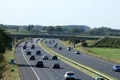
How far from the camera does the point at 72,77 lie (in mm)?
51344

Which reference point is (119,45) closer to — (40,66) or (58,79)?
(40,66)

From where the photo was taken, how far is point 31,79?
52156 mm

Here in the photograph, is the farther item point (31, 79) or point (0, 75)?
point (0, 75)

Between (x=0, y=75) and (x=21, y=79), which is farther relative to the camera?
(x=0, y=75)

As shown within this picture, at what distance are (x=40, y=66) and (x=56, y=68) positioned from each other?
407cm

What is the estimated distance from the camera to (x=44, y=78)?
53219 millimetres

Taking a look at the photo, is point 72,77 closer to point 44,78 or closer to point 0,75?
point 44,78

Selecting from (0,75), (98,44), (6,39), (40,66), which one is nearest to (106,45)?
(98,44)

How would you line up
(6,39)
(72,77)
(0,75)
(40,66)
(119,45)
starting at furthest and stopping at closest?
(119,45)
(6,39)
(40,66)
(0,75)
(72,77)

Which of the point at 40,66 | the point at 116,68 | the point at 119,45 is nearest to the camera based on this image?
the point at 116,68

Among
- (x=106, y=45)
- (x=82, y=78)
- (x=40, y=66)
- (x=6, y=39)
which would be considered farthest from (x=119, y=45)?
(x=82, y=78)

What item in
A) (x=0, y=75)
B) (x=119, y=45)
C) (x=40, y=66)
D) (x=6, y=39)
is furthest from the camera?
(x=119, y=45)

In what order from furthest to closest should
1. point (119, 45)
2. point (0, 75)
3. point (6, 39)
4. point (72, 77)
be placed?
point (119, 45) → point (6, 39) → point (0, 75) → point (72, 77)

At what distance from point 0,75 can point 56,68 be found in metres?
17.2
